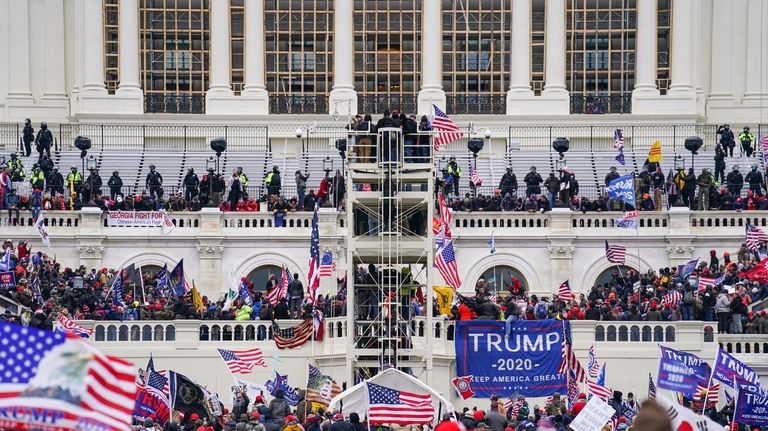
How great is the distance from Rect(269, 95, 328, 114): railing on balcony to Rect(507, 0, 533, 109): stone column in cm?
675

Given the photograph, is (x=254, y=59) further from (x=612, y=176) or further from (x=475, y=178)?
(x=612, y=176)

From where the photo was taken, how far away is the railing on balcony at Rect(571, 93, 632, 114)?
273ft

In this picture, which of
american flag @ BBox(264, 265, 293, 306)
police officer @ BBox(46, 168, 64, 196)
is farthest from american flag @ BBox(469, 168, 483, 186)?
police officer @ BBox(46, 168, 64, 196)

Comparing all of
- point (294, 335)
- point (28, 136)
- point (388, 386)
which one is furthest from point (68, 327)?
point (28, 136)

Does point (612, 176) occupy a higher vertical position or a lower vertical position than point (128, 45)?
lower

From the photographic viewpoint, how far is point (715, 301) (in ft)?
174

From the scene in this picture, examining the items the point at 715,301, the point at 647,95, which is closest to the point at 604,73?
the point at 647,95

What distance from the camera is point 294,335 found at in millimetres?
51812

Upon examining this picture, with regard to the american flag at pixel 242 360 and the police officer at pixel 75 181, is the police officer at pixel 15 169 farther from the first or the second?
the american flag at pixel 242 360

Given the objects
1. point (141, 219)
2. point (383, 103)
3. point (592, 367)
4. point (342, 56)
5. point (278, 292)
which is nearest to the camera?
point (592, 367)

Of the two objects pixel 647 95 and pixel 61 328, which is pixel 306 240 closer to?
pixel 61 328

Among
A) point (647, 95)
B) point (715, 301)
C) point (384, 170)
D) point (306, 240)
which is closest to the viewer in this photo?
point (384, 170)

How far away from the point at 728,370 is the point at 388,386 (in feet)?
20.4

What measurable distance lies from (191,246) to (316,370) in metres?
19.1
